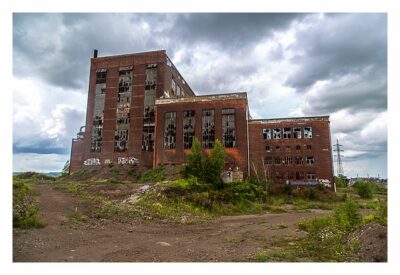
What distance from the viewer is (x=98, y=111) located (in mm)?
43125

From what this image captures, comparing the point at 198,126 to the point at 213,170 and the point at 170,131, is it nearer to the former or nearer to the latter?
the point at 170,131

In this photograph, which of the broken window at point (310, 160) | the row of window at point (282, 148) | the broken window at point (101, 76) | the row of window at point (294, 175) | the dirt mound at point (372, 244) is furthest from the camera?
the broken window at point (101, 76)

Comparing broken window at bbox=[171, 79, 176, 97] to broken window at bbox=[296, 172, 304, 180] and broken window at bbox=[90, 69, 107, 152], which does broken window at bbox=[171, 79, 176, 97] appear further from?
→ broken window at bbox=[296, 172, 304, 180]

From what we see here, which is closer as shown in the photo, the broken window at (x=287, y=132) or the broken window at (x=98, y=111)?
the broken window at (x=287, y=132)

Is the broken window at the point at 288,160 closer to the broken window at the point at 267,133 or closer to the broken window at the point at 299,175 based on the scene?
the broken window at the point at 299,175

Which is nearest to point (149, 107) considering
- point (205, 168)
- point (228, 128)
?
point (228, 128)

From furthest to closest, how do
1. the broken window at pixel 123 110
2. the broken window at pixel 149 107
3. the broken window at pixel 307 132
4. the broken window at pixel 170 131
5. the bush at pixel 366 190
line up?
the broken window at pixel 123 110
the broken window at pixel 149 107
the broken window at pixel 307 132
the broken window at pixel 170 131
the bush at pixel 366 190

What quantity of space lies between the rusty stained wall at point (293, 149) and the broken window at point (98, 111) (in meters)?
21.9

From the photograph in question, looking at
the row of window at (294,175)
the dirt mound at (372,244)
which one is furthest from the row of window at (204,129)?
the dirt mound at (372,244)

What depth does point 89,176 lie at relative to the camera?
129ft

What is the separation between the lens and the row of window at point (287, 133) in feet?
126

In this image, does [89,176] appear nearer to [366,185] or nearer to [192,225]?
[192,225]

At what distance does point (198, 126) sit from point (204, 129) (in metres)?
0.89

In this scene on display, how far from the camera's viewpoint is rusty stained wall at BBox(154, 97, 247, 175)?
118 ft
